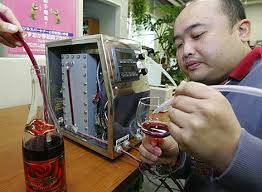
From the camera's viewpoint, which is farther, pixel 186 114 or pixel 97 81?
pixel 97 81

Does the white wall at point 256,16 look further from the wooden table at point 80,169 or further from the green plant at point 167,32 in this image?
the wooden table at point 80,169

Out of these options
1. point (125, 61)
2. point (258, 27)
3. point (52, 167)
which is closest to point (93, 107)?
point (125, 61)

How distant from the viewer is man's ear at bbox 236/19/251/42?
2.31 feet

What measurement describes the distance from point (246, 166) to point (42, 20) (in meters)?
1.68

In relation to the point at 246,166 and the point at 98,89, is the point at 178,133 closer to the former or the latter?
the point at 246,166

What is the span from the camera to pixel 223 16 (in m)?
0.68

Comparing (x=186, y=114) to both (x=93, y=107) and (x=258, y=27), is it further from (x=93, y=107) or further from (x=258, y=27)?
Answer: (x=258, y=27)

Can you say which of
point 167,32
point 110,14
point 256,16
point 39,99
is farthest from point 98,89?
point 256,16

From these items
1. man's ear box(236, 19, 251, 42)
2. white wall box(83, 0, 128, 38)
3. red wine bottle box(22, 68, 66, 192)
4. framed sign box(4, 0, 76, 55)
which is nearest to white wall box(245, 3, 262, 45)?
white wall box(83, 0, 128, 38)

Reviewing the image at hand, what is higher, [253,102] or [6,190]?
[253,102]

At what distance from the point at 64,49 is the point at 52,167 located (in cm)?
57

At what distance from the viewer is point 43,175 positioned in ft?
1.36

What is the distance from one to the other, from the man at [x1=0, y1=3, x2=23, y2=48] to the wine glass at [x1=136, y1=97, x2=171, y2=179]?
0.36 m

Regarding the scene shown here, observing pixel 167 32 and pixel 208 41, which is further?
pixel 167 32
